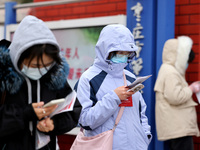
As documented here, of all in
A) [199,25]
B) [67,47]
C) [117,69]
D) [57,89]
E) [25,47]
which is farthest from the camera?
[67,47]

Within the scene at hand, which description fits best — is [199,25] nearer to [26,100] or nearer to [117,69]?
[117,69]

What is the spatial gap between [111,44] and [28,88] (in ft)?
2.98

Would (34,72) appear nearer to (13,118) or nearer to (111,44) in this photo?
(13,118)

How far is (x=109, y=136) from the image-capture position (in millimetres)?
2566

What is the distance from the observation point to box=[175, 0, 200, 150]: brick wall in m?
4.73

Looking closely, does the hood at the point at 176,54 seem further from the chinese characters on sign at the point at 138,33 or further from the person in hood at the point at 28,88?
the person in hood at the point at 28,88

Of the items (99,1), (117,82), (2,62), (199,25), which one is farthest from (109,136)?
(99,1)

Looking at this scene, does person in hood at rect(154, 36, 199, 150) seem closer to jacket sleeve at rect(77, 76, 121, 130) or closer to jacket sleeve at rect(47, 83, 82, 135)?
jacket sleeve at rect(77, 76, 121, 130)

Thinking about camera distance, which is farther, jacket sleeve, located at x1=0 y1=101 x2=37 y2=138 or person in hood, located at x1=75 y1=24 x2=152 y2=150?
person in hood, located at x1=75 y1=24 x2=152 y2=150

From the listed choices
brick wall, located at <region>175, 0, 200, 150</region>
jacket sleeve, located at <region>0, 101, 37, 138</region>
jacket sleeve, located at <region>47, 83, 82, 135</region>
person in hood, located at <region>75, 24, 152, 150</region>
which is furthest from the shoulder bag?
brick wall, located at <region>175, 0, 200, 150</region>

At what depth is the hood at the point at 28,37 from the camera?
6.43ft

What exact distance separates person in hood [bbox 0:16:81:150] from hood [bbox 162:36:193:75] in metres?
2.43

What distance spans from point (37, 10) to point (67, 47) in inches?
47.1

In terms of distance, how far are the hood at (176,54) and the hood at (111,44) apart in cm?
154
